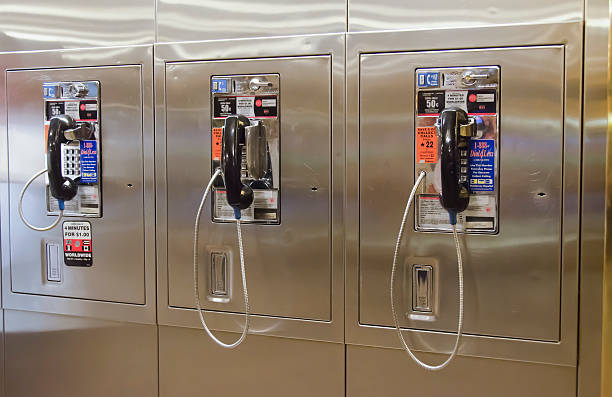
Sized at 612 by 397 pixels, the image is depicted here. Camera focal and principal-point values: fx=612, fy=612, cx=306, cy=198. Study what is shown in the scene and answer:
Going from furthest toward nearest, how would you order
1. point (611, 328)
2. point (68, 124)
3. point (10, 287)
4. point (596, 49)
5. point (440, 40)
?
point (10, 287)
point (68, 124)
point (440, 40)
point (596, 49)
point (611, 328)

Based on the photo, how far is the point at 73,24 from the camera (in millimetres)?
2184

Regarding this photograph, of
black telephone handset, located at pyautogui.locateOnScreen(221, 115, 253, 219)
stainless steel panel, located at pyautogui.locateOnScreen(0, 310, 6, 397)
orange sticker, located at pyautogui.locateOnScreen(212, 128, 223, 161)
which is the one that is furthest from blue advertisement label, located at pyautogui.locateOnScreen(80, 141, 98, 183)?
stainless steel panel, located at pyautogui.locateOnScreen(0, 310, 6, 397)

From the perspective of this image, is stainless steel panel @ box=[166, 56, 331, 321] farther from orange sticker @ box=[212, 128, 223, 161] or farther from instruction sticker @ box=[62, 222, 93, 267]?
instruction sticker @ box=[62, 222, 93, 267]

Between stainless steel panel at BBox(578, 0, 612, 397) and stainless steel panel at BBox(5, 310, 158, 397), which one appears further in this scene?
stainless steel panel at BBox(5, 310, 158, 397)

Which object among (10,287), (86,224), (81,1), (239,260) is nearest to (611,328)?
(239,260)

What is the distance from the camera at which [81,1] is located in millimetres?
2170

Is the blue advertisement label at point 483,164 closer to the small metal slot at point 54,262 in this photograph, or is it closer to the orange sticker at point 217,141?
the orange sticker at point 217,141

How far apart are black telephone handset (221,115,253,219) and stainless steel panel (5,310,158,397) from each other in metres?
0.64

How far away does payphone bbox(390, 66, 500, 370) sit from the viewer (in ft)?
5.54

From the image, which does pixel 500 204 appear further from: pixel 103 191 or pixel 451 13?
pixel 103 191

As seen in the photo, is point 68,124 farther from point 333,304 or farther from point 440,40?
point 440,40

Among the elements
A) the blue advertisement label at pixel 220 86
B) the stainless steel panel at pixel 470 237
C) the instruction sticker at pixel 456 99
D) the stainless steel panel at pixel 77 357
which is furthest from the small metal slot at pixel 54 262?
the instruction sticker at pixel 456 99

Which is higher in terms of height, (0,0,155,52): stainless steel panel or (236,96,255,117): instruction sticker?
(0,0,155,52): stainless steel panel

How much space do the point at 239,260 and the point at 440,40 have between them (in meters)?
0.93
